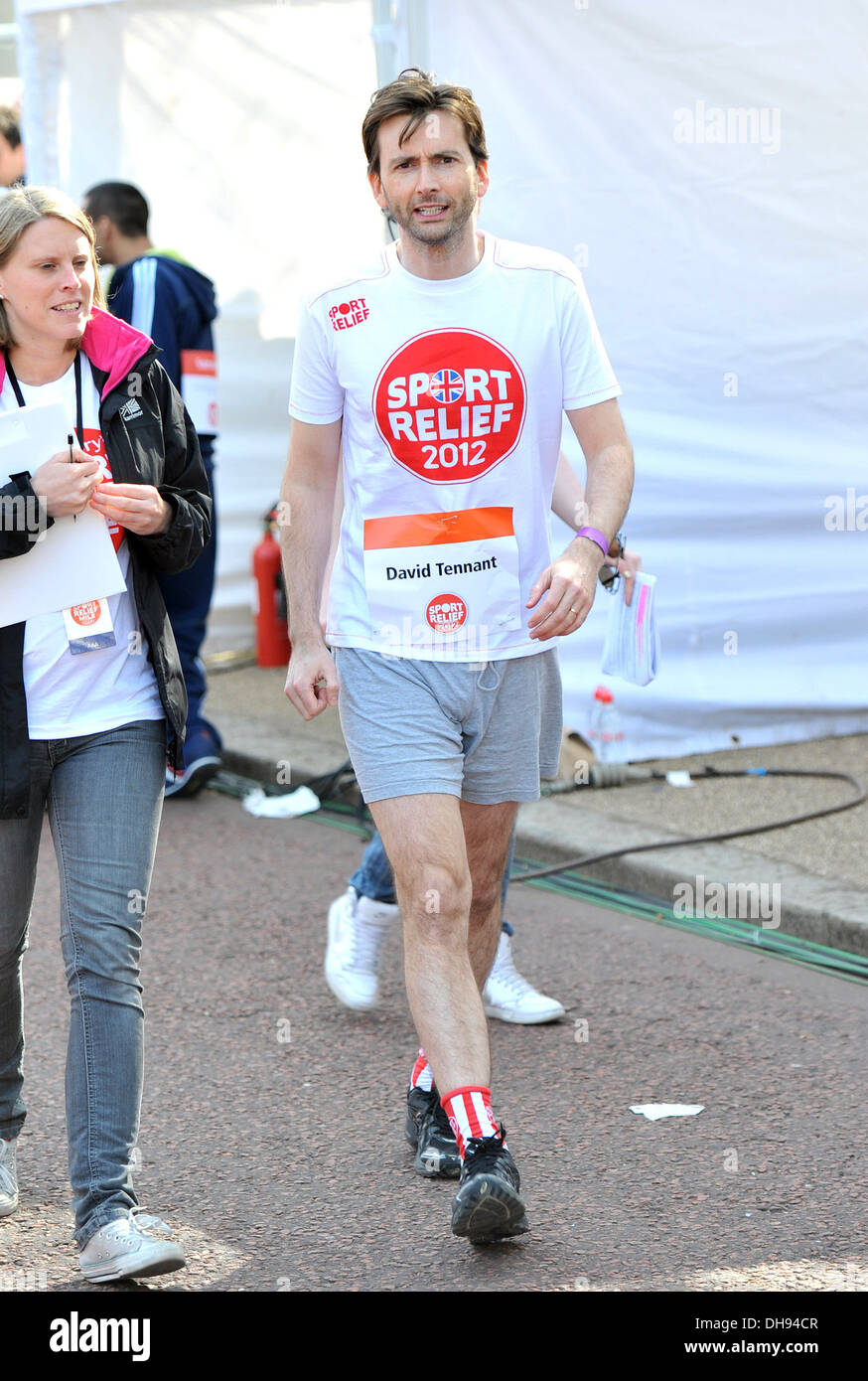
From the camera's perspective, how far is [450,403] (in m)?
Answer: 3.68

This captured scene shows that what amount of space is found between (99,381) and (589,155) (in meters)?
4.41

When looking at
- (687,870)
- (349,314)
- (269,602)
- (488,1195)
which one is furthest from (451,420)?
(269,602)

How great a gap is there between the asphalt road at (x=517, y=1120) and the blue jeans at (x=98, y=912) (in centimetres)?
28

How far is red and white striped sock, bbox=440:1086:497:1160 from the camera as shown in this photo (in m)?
3.43

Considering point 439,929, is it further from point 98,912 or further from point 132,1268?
point 132,1268

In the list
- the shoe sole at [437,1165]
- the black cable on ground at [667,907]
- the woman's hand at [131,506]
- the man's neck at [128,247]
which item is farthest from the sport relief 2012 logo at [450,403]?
the man's neck at [128,247]

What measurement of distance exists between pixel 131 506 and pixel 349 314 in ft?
2.25

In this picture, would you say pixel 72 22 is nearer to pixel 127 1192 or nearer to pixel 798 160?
pixel 798 160

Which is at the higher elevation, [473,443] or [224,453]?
[224,453]

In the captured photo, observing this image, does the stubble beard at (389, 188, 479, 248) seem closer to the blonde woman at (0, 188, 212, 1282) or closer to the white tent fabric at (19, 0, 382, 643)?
the blonde woman at (0, 188, 212, 1282)

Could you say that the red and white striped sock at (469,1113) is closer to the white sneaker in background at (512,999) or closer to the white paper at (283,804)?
the white sneaker in background at (512,999)
